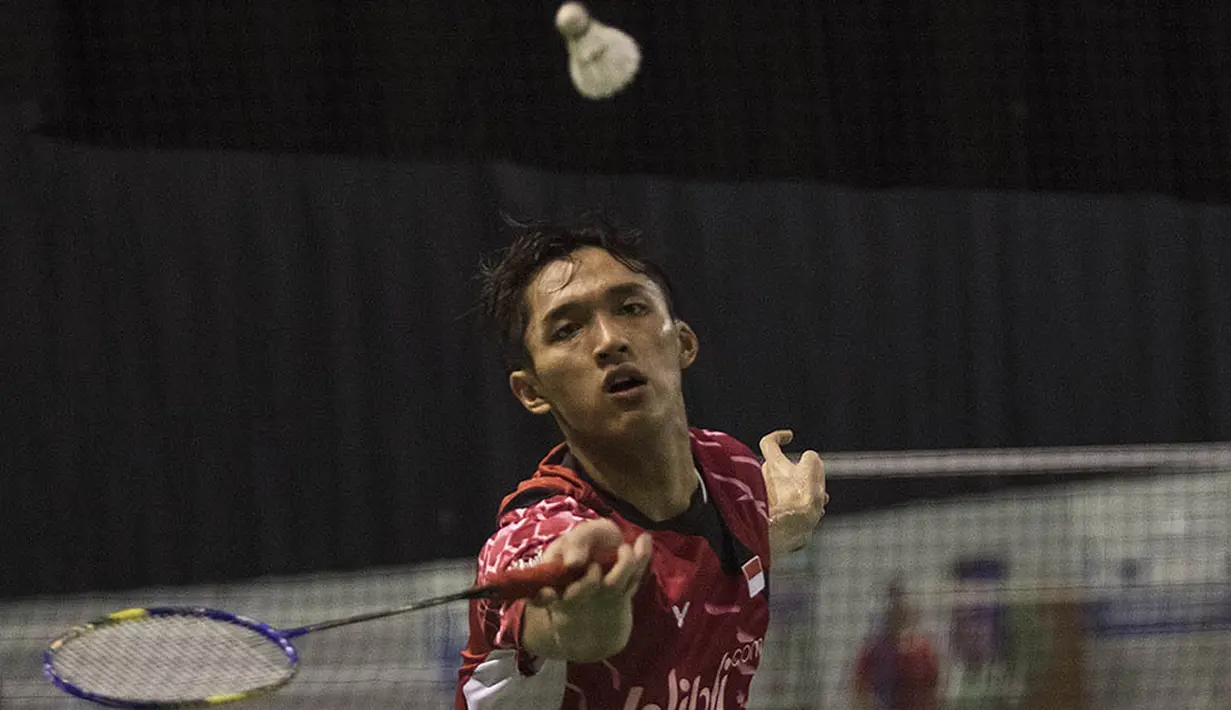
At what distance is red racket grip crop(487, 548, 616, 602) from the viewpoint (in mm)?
2023

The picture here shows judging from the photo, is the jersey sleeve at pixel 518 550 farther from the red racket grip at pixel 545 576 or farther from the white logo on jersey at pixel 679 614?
the white logo on jersey at pixel 679 614

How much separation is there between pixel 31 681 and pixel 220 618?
2.82 m

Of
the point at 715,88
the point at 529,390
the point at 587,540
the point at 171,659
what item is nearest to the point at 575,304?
the point at 529,390

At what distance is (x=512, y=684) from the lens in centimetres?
223

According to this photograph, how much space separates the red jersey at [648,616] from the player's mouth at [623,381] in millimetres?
131

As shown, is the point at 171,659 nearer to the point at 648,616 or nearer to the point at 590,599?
the point at 648,616

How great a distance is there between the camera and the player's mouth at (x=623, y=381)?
2.47 m

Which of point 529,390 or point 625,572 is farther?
point 529,390

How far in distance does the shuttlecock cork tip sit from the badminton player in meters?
3.79

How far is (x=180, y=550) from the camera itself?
21.3ft

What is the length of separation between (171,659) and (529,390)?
745 millimetres

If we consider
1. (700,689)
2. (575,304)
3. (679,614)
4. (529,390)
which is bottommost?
(700,689)

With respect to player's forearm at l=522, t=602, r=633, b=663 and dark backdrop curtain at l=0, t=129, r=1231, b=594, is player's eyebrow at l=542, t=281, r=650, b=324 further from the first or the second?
dark backdrop curtain at l=0, t=129, r=1231, b=594

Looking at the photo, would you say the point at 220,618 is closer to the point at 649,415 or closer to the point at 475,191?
the point at 649,415
